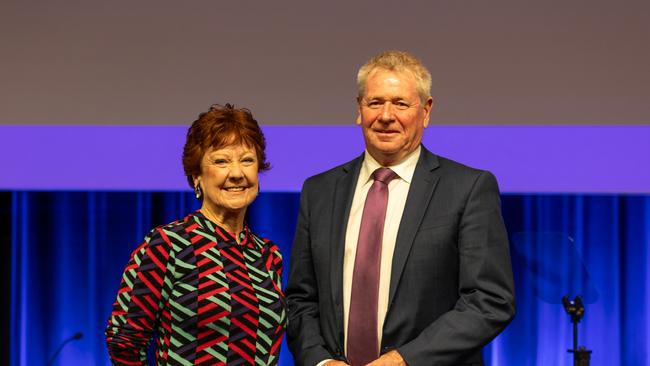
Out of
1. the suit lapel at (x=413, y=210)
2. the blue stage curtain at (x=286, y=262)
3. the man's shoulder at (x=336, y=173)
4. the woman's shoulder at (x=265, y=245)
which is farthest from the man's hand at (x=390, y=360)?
the blue stage curtain at (x=286, y=262)

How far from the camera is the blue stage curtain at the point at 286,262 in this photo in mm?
3773

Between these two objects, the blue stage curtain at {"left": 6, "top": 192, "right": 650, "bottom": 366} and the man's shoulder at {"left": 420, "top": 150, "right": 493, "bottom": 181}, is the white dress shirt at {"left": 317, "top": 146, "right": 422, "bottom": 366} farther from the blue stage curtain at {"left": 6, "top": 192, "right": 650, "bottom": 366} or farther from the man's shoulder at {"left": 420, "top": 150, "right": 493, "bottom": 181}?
the blue stage curtain at {"left": 6, "top": 192, "right": 650, "bottom": 366}

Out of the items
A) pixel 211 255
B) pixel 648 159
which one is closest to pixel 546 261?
pixel 648 159

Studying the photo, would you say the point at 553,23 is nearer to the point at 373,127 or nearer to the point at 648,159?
the point at 648,159

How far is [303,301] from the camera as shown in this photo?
2.49 metres

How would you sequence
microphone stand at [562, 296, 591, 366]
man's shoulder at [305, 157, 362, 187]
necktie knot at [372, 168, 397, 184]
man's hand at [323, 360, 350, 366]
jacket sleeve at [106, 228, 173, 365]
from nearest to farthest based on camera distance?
jacket sleeve at [106, 228, 173, 365] < man's hand at [323, 360, 350, 366] < necktie knot at [372, 168, 397, 184] < man's shoulder at [305, 157, 362, 187] < microphone stand at [562, 296, 591, 366]

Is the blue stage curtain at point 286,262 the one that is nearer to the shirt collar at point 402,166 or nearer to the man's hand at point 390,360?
the shirt collar at point 402,166

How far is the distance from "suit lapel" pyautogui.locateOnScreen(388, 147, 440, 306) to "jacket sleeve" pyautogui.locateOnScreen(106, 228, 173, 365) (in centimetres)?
52

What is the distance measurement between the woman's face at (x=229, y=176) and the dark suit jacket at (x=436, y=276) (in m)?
0.25

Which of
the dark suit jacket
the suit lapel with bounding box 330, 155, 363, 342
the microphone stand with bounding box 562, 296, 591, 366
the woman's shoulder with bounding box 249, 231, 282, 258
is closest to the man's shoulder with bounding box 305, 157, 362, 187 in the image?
the suit lapel with bounding box 330, 155, 363, 342

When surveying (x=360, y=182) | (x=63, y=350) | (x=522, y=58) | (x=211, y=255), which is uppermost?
(x=522, y=58)

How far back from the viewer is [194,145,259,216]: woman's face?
2.27m

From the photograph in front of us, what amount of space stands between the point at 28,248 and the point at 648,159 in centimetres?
241

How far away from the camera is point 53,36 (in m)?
3.72
